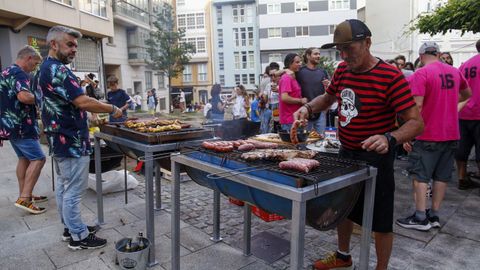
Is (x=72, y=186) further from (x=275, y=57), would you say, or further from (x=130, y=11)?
(x=275, y=57)

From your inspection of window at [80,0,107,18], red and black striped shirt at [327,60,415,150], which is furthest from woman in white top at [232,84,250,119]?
window at [80,0,107,18]

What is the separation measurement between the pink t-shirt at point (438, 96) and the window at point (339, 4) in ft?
144

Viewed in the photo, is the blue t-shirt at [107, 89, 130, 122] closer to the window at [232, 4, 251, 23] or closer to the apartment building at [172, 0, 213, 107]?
the apartment building at [172, 0, 213, 107]

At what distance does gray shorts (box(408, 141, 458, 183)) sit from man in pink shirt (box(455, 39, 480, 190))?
4.76 ft

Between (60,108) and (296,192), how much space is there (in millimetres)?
2512

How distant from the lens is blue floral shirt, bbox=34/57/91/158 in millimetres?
3072

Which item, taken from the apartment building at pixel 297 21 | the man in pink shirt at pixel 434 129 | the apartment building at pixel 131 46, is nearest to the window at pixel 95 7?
the apartment building at pixel 131 46

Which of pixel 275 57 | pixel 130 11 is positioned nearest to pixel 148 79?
pixel 130 11

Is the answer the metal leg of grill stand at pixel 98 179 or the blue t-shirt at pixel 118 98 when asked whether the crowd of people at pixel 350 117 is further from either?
the blue t-shirt at pixel 118 98

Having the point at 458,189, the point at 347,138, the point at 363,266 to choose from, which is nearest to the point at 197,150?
the point at 347,138

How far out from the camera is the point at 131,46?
30000 millimetres

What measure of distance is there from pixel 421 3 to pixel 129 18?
24538 mm

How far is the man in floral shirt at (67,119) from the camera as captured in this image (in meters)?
3.09

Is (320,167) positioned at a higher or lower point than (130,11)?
lower
